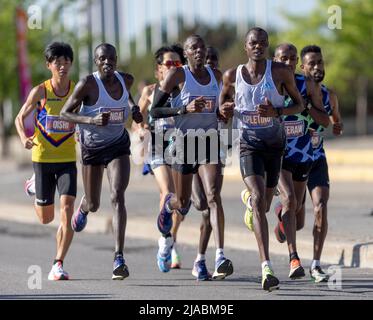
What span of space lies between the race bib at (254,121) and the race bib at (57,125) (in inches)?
74.0

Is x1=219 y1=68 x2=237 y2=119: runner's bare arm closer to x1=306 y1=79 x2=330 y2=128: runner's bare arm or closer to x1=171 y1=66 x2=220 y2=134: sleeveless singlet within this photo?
x1=171 y1=66 x2=220 y2=134: sleeveless singlet

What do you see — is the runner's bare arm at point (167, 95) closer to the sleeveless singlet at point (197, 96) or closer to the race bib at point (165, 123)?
the sleeveless singlet at point (197, 96)

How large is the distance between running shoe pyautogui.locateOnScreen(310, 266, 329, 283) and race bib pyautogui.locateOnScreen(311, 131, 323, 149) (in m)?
1.09

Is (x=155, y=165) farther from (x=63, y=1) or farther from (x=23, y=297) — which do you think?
(x=63, y=1)

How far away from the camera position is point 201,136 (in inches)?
394

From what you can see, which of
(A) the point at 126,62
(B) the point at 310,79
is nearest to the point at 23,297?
(B) the point at 310,79

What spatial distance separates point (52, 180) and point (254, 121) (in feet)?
7.65

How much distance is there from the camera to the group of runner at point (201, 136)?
9547 mm

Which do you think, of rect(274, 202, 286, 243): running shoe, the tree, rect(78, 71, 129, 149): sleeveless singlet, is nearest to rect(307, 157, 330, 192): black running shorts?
→ rect(274, 202, 286, 243): running shoe

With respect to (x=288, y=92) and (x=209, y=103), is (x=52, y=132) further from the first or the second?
(x=288, y=92)

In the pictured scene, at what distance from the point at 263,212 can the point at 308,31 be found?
36889 mm

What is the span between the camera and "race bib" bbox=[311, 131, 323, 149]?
1033 centimetres

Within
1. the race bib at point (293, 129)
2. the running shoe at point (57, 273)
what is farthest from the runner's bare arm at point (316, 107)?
the running shoe at point (57, 273)

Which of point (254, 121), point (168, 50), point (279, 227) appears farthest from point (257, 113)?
point (168, 50)
